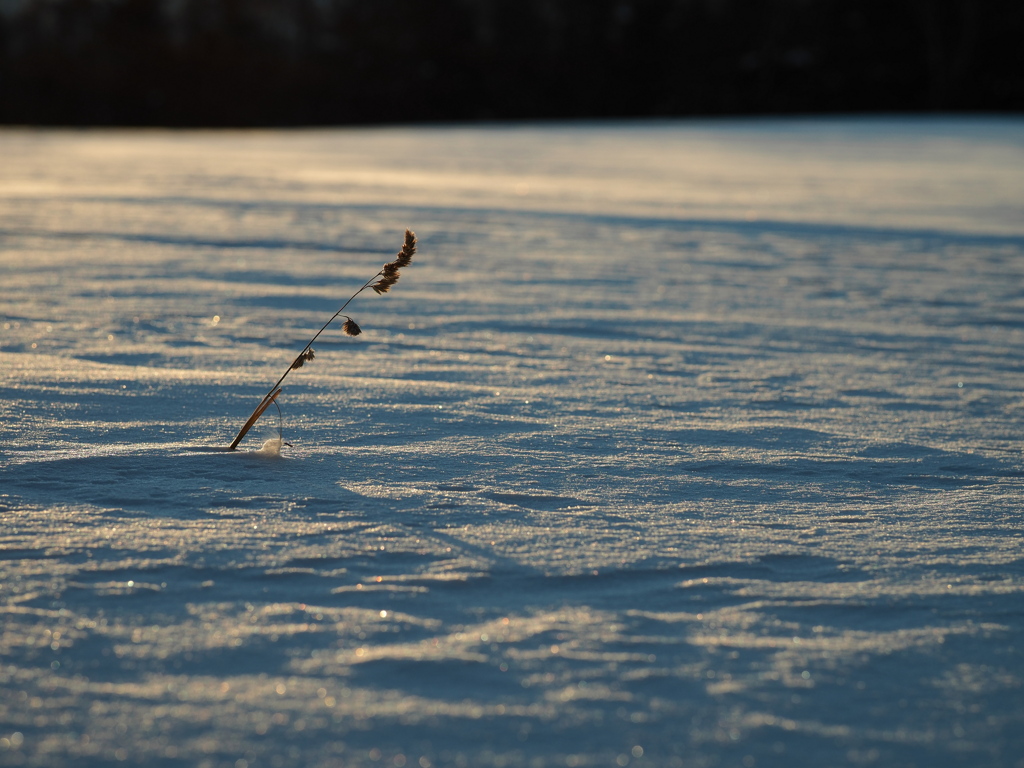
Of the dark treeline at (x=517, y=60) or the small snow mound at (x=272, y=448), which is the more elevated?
the dark treeline at (x=517, y=60)

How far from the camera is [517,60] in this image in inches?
1175

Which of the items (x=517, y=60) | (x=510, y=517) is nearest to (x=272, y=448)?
(x=510, y=517)

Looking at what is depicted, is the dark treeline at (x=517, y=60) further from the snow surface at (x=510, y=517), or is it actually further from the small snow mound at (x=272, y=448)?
the small snow mound at (x=272, y=448)

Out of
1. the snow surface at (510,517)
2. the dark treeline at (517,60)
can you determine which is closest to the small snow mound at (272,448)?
the snow surface at (510,517)

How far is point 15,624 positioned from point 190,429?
1014 millimetres

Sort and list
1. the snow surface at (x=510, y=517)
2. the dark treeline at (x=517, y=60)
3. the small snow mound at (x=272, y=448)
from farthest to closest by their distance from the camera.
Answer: the dark treeline at (x=517, y=60) < the small snow mound at (x=272, y=448) < the snow surface at (x=510, y=517)

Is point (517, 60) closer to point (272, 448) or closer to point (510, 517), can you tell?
point (272, 448)

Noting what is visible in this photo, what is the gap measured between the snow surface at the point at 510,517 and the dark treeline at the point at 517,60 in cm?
2497

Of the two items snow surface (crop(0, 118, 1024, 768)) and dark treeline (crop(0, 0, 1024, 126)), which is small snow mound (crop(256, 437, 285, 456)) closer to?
snow surface (crop(0, 118, 1024, 768))

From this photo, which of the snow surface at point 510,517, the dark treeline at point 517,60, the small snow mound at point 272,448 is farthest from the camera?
the dark treeline at point 517,60

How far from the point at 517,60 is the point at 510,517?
29.4 meters

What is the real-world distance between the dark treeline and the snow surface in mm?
24968

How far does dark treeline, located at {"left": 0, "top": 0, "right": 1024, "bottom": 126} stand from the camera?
93.1ft

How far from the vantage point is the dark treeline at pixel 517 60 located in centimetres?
2838
